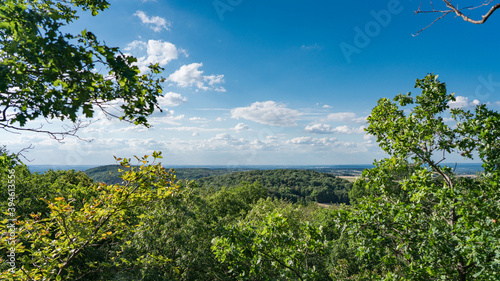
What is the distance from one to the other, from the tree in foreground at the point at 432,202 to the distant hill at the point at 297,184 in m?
81.9

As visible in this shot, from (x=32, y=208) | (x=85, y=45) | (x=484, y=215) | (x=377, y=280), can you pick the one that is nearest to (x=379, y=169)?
(x=484, y=215)

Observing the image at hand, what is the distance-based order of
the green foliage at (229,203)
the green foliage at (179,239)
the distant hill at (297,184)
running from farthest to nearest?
the distant hill at (297,184)
the green foliage at (229,203)
the green foliage at (179,239)

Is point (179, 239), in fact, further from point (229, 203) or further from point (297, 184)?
point (297, 184)

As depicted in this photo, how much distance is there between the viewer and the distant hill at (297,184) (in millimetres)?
92475

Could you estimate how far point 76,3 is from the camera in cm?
470

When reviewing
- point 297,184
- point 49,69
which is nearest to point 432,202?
point 49,69

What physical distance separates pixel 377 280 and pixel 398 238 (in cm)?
112

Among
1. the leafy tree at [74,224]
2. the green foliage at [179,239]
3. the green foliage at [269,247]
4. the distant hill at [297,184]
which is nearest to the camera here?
the leafy tree at [74,224]

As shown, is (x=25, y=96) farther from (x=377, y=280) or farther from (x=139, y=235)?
(x=377, y=280)

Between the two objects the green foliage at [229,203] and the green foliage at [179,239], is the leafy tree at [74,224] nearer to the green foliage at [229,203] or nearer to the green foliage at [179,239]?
the green foliage at [179,239]

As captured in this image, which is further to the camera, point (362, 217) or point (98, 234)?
point (362, 217)

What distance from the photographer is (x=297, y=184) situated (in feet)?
354

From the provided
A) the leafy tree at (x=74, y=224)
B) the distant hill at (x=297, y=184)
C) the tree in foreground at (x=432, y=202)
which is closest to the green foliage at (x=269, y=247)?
the tree in foreground at (x=432, y=202)

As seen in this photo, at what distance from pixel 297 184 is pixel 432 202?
347ft
